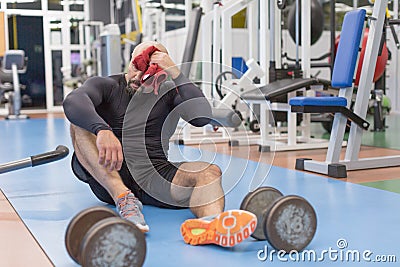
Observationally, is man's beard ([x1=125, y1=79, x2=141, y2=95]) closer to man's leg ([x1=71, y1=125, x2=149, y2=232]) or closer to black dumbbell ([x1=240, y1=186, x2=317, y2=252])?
man's leg ([x1=71, y1=125, x2=149, y2=232])

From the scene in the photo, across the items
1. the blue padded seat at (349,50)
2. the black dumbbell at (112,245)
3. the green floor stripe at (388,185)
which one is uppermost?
the blue padded seat at (349,50)

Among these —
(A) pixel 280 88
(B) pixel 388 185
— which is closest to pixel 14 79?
(A) pixel 280 88

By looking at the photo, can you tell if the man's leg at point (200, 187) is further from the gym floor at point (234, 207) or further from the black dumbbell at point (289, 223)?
the black dumbbell at point (289, 223)

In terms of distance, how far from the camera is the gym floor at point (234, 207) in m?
1.77

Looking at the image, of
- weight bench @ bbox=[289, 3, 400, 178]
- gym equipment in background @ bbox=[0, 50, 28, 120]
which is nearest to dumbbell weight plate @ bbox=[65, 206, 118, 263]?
weight bench @ bbox=[289, 3, 400, 178]

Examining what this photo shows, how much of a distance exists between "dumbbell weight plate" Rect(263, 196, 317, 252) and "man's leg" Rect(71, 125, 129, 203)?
0.75 m

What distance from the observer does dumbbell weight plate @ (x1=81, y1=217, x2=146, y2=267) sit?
139 cm

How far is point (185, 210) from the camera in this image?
252 centimetres

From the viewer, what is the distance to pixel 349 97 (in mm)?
3602

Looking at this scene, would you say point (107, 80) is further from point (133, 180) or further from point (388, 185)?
point (388, 185)

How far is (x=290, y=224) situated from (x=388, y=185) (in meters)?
1.63

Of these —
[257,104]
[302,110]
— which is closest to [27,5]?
[257,104]

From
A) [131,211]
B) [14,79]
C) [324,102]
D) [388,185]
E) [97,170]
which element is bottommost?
[388,185]

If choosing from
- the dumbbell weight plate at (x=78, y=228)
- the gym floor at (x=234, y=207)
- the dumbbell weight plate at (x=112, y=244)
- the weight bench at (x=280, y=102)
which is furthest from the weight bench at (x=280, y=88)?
the dumbbell weight plate at (x=112, y=244)
